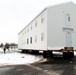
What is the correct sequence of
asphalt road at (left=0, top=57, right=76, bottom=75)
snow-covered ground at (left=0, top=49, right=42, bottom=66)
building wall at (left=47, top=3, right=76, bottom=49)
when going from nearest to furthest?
asphalt road at (left=0, top=57, right=76, bottom=75) → snow-covered ground at (left=0, top=49, right=42, bottom=66) → building wall at (left=47, top=3, right=76, bottom=49)

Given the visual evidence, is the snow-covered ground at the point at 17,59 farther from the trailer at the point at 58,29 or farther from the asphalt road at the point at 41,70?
the asphalt road at the point at 41,70

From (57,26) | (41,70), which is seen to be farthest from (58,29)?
(41,70)

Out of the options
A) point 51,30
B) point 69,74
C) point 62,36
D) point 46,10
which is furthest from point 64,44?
point 69,74

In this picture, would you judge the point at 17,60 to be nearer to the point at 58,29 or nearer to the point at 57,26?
the point at 58,29

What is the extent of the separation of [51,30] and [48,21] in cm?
101

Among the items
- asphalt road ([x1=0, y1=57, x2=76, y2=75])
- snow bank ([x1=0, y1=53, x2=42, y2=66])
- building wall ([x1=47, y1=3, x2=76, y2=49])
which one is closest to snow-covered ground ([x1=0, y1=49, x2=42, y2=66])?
snow bank ([x1=0, y1=53, x2=42, y2=66])

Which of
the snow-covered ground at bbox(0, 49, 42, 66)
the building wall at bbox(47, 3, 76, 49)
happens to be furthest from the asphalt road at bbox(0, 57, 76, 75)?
the building wall at bbox(47, 3, 76, 49)

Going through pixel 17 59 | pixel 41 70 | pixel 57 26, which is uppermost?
pixel 57 26

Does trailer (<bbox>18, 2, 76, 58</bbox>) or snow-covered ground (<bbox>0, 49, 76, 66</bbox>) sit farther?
trailer (<bbox>18, 2, 76, 58</bbox>)

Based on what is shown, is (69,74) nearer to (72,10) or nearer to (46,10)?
(46,10)

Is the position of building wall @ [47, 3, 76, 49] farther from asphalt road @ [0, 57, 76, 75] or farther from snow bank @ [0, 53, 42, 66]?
asphalt road @ [0, 57, 76, 75]

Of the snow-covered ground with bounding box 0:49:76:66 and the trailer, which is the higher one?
the trailer

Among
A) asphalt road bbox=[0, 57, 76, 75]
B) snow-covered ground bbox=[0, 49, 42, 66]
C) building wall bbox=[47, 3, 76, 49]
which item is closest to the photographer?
asphalt road bbox=[0, 57, 76, 75]

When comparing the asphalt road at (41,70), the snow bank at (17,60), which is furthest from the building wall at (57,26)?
the asphalt road at (41,70)
